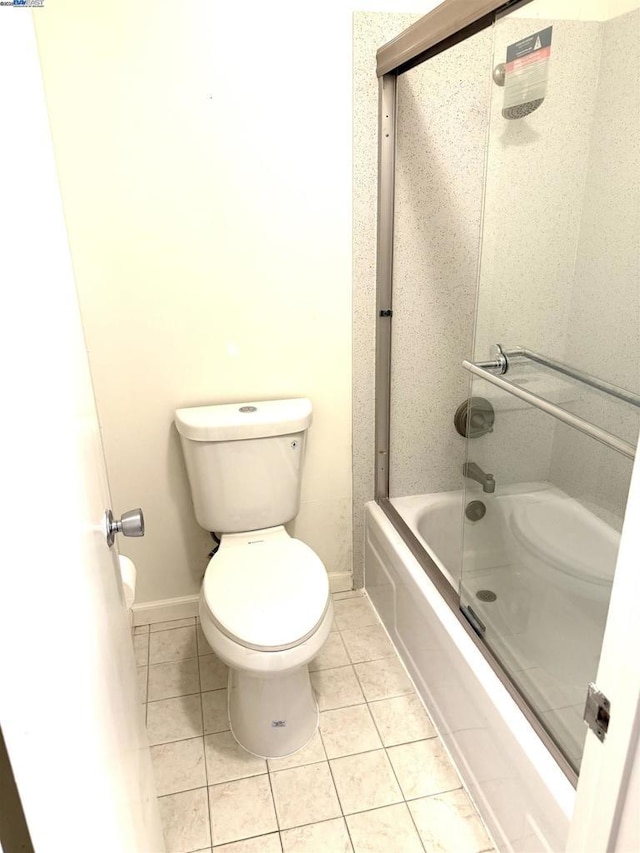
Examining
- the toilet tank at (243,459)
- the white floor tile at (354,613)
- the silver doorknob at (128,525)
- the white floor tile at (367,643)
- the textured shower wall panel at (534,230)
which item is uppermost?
the textured shower wall panel at (534,230)

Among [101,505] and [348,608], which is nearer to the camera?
[101,505]

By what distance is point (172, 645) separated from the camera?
2014 millimetres

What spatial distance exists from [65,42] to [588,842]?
1.93 meters

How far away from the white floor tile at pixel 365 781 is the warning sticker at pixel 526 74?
1.69 m

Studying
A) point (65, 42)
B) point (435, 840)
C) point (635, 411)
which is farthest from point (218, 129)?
point (435, 840)

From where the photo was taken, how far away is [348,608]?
2186 millimetres

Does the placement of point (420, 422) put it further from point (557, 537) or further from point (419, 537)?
point (557, 537)

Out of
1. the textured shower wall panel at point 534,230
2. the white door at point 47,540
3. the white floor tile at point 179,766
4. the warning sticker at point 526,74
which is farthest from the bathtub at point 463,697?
the warning sticker at point 526,74

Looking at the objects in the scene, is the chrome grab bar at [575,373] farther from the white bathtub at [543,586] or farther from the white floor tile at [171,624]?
the white floor tile at [171,624]

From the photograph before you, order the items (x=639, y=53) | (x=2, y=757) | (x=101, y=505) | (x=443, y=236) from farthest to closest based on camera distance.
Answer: (x=443, y=236)
(x=639, y=53)
(x=101, y=505)
(x=2, y=757)

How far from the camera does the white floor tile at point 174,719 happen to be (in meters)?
1.67

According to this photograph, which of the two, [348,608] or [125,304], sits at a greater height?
[125,304]

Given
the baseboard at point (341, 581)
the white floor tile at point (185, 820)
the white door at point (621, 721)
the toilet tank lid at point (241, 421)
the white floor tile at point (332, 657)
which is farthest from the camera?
the baseboard at point (341, 581)

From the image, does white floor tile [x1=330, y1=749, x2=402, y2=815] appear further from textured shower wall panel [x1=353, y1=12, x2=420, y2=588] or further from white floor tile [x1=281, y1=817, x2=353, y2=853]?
textured shower wall panel [x1=353, y1=12, x2=420, y2=588]
